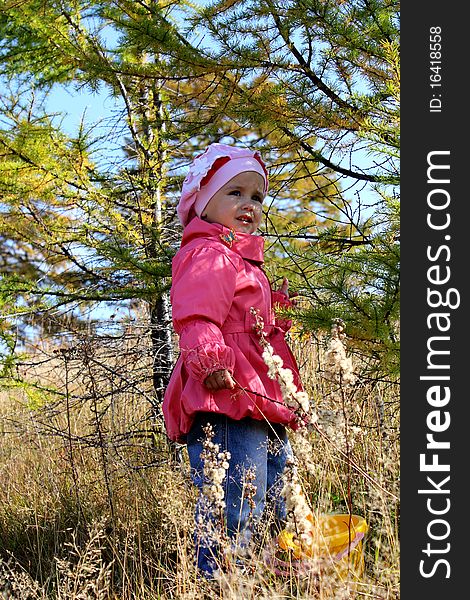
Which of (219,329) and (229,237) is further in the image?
(229,237)

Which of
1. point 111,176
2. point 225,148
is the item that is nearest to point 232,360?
point 225,148

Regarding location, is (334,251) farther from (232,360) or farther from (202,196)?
(232,360)

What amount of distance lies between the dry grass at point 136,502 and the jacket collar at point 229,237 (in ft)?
2.02

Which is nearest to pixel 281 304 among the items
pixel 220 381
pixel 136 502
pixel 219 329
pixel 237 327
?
pixel 237 327

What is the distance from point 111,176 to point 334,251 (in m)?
2.06

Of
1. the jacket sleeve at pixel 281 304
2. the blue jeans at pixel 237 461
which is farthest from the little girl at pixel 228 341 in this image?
the jacket sleeve at pixel 281 304

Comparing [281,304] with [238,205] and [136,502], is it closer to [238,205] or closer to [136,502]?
[238,205]

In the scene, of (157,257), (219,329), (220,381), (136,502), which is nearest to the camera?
(220,381)

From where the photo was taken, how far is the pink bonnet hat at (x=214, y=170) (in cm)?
282

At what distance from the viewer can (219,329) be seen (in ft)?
8.25

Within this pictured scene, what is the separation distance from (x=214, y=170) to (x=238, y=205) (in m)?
0.19

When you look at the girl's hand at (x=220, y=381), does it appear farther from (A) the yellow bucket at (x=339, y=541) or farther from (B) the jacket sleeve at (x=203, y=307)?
(A) the yellow bucket at (x=339, y=541)

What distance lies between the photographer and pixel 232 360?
8.19 feet

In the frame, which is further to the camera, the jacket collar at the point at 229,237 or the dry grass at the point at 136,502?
the jacket collar at the point at 229,237
